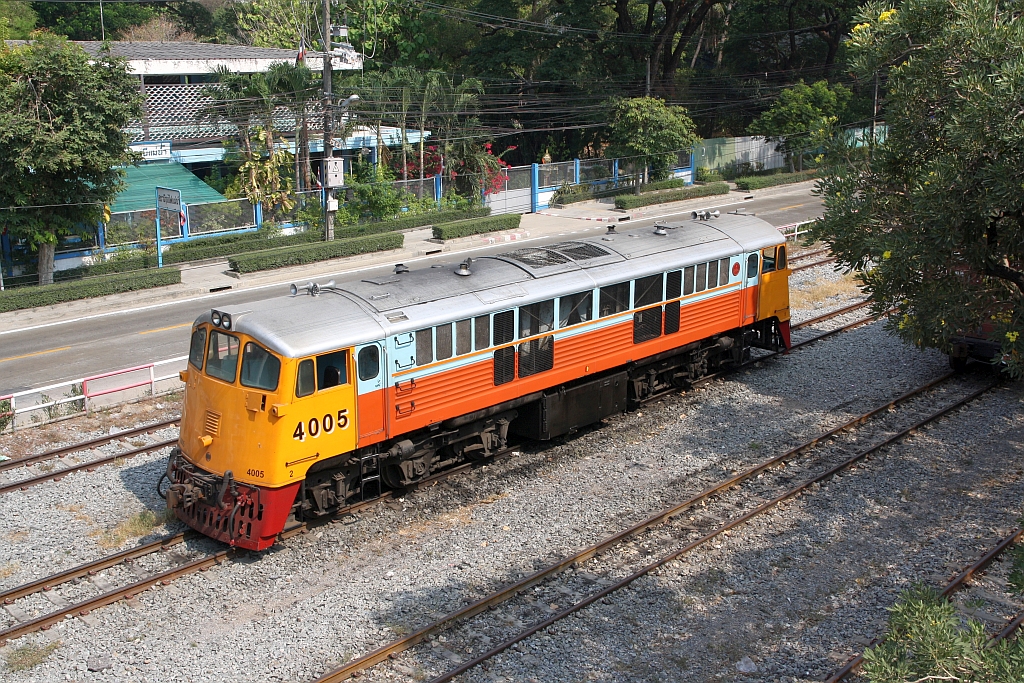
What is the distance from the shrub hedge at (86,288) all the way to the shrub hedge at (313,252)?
2430mm

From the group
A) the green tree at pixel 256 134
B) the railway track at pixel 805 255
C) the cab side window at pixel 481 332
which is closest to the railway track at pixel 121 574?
the cab side window at pixel 481 332

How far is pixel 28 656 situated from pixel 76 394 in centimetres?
996

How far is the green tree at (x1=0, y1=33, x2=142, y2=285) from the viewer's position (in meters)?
26.0

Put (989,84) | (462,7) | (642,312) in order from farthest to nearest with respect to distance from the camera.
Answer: (462,7)
(642,312)
(989,84)

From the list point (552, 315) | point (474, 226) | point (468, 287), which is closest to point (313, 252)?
point (474, 226)

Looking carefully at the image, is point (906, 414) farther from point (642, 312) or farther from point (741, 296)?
point (642, 312)

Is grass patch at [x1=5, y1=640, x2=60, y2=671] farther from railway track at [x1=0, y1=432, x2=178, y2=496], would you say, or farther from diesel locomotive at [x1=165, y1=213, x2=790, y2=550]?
railway track at [x1=0, y1=432, x2=178, y2=496]

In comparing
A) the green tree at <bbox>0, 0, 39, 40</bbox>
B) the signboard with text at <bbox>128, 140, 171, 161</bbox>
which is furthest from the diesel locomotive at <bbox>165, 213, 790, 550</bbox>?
the green tree at <bbox>0, 0, 39, 40</bbox>

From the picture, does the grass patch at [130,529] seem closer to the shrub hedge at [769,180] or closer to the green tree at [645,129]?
the green tree at [645,129]

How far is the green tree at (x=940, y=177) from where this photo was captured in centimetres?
905

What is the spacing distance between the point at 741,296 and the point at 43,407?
45.7 feet

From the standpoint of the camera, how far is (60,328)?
26234 millimetres

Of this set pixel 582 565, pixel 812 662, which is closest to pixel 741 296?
pixel 582 565

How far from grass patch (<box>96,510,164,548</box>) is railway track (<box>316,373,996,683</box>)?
15.4ft
